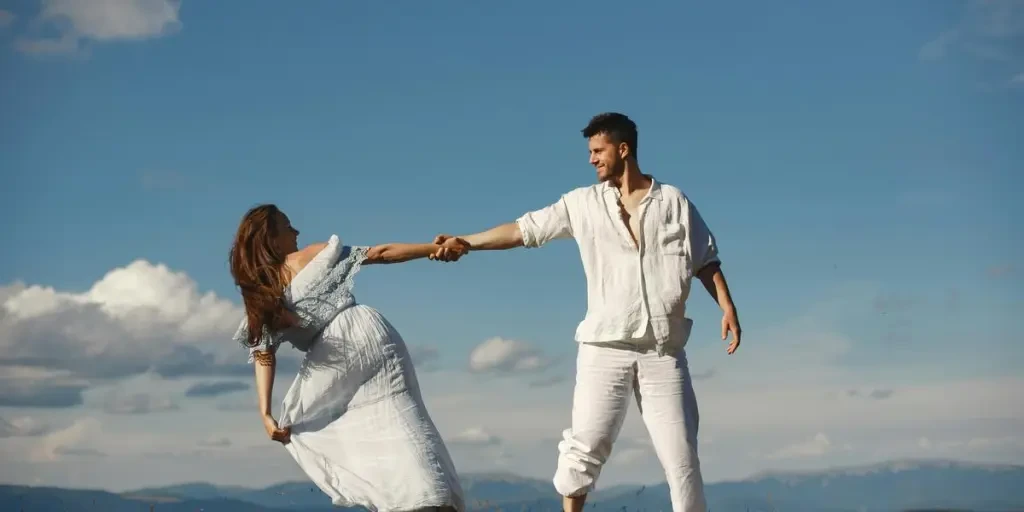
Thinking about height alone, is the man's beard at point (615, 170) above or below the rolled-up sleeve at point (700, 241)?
above

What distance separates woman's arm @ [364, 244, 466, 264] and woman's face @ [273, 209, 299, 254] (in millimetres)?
412

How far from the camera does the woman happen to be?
757 centimetres

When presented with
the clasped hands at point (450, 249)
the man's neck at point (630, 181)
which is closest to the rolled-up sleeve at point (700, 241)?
the man's neck at point (630, 181)

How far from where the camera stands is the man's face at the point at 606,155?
7.79 metres

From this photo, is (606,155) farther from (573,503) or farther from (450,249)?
(573,503)

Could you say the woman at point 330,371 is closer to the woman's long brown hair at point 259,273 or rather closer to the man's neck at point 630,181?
the woman's long brown hair at point 259,273

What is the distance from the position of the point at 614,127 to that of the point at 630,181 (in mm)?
312

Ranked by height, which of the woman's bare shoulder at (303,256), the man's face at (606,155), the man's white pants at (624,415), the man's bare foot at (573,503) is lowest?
the man's bare foot at (573,503)

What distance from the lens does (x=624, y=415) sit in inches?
302

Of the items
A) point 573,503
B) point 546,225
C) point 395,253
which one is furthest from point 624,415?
point 395,253

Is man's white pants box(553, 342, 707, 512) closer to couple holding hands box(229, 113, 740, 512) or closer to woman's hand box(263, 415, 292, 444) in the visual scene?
couple holding hands box(229, 113, 740, 512)

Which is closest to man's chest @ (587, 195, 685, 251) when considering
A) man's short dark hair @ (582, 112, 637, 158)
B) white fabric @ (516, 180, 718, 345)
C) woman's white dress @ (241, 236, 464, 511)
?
white fabric @ (516, 180, 718, 345)

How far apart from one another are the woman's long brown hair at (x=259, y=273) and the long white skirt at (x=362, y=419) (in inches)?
11.9

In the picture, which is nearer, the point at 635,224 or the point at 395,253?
the point at 635,224
